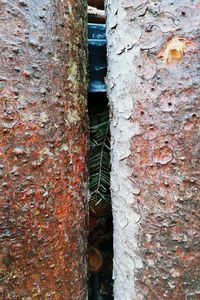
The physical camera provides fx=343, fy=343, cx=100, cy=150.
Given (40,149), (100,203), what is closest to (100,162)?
(100,203)

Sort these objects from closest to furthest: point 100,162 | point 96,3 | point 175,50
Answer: point 175,50 < point 100,162 < point 96,3

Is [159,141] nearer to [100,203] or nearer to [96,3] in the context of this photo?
[100,203]

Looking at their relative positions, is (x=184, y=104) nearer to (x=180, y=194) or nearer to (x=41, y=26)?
(x=180, y=194)

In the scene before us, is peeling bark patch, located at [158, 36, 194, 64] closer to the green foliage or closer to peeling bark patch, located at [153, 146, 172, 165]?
peeling bark patch, located at [153, 146, 172, 165]

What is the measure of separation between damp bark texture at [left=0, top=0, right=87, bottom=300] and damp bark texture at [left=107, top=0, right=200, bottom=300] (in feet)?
0.30

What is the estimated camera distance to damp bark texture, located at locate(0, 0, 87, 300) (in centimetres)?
55

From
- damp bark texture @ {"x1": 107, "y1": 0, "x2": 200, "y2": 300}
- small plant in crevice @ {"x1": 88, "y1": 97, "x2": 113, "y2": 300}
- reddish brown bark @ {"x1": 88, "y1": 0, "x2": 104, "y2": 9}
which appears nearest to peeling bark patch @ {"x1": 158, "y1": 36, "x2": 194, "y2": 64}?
damp bark texture @ {"x1": 107, "y1": 0, "x2": 200, "y2": 300}

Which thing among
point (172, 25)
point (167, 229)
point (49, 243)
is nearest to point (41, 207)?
point (49, 243)

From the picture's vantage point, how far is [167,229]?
0.56 metres

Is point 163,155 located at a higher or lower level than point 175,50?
lower

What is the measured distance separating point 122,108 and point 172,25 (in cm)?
16

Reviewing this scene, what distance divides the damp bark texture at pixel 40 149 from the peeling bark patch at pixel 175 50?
0.17m

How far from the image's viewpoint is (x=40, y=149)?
0.57 meters

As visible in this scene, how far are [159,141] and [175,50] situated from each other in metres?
0.14
